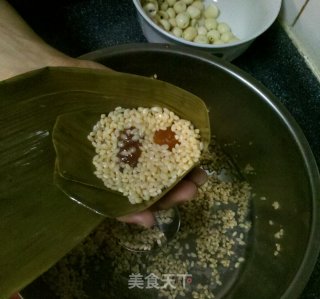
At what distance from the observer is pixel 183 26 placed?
106cm

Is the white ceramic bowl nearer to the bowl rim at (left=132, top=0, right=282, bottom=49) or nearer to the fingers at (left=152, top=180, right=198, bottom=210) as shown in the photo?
the bowl rim at (left=132, top=0, right=282, bottom=49)

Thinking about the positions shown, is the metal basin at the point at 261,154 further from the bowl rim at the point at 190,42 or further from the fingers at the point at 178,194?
the fingers at the point at 178,194

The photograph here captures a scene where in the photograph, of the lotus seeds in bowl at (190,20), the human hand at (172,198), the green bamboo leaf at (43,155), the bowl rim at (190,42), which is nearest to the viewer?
the green bamboo leaf at (43,155)

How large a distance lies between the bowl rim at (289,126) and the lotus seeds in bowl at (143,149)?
144 mm

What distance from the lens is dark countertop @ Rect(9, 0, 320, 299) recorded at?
103 cm

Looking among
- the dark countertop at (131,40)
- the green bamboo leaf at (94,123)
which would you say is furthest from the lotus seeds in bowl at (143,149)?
the dark countertop at (131,40)

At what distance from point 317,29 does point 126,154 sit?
1.64ft

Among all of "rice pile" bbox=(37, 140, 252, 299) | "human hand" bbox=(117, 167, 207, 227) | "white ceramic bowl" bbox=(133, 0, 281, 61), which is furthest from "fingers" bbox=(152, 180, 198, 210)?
"white ceramic bowl" bbox=(133, 0, 281, 61)

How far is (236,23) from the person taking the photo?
3.61 ft

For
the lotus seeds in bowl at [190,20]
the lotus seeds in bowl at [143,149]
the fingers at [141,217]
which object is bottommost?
the fingers at [141,217]

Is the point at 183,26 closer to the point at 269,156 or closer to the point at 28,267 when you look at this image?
the point at 269,156

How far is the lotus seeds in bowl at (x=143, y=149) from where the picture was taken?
0.76 meters

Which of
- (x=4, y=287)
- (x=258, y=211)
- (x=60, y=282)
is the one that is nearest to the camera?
(x=4, y=287)

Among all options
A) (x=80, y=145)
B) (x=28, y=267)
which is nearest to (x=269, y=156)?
(x=80, y=145)
